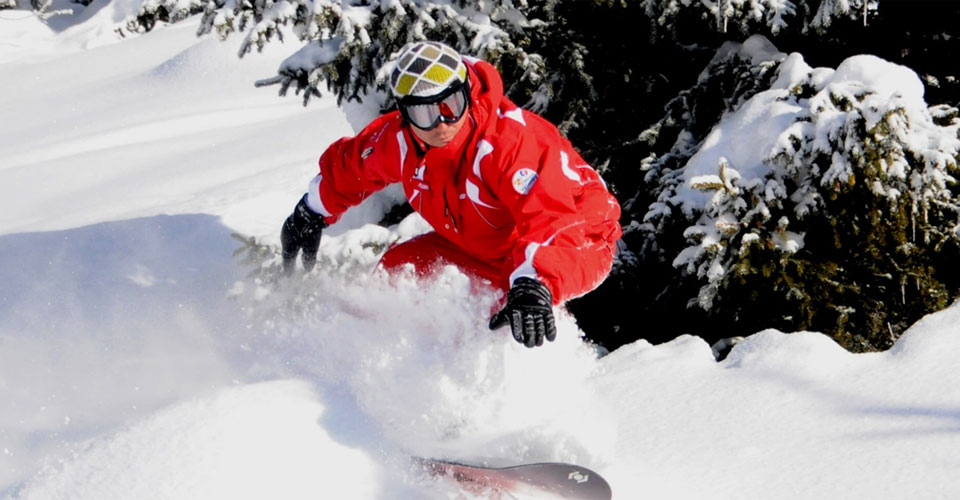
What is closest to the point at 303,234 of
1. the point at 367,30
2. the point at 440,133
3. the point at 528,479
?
the point at 367,30

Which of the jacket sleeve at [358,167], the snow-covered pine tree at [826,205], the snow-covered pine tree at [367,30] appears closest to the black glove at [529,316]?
the jacket sleeve at [358,167]

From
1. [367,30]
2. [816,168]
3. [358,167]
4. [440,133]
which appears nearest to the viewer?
[440,133]

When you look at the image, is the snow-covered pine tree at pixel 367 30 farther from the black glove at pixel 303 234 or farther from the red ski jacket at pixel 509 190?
the red ski jacket at pixel 509 190

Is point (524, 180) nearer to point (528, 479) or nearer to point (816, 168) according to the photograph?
point (528, 479)

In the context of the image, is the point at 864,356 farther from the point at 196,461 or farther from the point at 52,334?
the point at 52,334

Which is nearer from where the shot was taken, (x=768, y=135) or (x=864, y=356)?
(x=864, y=356)

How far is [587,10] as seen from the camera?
5.37 meters

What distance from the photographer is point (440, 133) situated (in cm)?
336

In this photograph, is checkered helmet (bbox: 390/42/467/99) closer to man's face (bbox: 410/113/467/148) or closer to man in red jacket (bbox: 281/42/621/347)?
man in red jacket (bbox: 281/42/621/347)

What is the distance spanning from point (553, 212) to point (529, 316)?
502 millimetres

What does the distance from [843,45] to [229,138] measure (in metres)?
6.56

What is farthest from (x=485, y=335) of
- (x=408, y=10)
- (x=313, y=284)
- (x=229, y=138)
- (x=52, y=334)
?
(x=229, y=138)

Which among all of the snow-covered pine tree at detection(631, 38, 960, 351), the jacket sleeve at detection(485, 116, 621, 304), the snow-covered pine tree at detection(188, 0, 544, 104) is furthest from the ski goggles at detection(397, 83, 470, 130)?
the snow-covered pine tree at detection(188, 0, 544, 104)

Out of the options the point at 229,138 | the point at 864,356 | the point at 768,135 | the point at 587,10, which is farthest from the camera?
the point at 229,138
